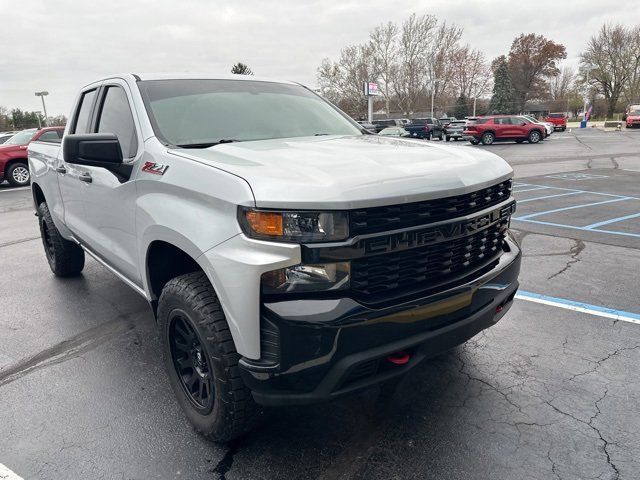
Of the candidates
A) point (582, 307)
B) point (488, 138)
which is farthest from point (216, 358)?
point (488, 138)

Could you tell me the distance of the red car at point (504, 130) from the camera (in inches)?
1111

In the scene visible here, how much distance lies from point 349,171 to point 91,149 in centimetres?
155

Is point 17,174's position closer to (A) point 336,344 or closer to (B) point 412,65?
(A) point 336,344

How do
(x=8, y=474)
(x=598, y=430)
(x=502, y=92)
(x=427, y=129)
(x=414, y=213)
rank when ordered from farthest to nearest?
(x=502, y=92) → (x=427, y=129) → (x=598, y=430) → (x=8, y=474) → (x=414, y=213)

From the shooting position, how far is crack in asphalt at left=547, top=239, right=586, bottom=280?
5176 millimetres

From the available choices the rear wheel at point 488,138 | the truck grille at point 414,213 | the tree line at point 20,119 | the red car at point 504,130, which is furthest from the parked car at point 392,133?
the tree line at point 20,119

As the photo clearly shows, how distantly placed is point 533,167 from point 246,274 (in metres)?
15.8

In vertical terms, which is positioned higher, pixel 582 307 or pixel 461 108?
pixel 582 307

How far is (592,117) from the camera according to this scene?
69.6m

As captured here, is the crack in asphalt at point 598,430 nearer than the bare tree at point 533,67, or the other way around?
the crack in asphalt at point 598,430

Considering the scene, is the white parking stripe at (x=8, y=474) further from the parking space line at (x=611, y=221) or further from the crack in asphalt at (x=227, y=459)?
the parking space line at (x=611, y=221)

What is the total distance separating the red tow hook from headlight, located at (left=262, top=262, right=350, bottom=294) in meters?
0.47

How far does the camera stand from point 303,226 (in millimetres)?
2041

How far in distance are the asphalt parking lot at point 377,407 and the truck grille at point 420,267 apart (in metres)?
0.88
